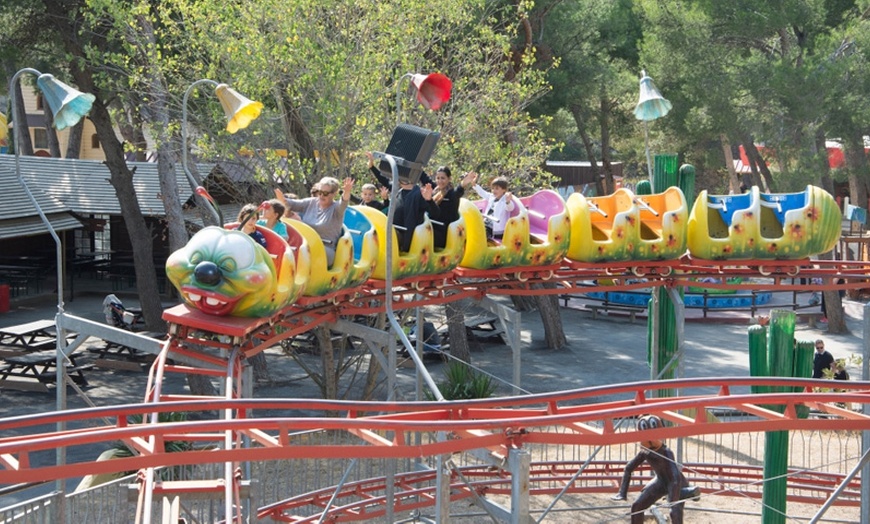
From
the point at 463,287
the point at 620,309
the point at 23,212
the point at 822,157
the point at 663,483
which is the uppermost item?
the point at 822,157

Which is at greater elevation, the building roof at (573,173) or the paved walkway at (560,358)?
the building roof at (573,173)

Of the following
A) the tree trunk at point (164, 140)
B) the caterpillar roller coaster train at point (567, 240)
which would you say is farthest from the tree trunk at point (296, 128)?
the caterpillar roller coaster train at point (567, 240)

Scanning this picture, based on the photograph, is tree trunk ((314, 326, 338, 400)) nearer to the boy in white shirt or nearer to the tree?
the boy in white shirt

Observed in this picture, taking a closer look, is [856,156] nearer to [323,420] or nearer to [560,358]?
[560,358]

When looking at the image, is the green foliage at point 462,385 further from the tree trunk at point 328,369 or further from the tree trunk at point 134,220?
the tree trunk at point 134,220

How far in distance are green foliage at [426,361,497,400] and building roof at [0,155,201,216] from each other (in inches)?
435

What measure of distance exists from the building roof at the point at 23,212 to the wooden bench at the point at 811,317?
15.7 metres

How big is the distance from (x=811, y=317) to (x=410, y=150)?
1639cm

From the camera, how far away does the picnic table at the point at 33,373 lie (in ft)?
51.7

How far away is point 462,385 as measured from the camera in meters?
14.5

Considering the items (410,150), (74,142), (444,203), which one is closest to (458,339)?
(444,203)

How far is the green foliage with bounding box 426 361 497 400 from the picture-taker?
14.3 m

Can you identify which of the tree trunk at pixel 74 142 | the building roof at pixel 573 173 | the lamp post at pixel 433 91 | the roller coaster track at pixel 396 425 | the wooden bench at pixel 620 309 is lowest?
the wooden bench at pixel 620 309

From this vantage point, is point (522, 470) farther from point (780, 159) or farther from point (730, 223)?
point (780, 159)
